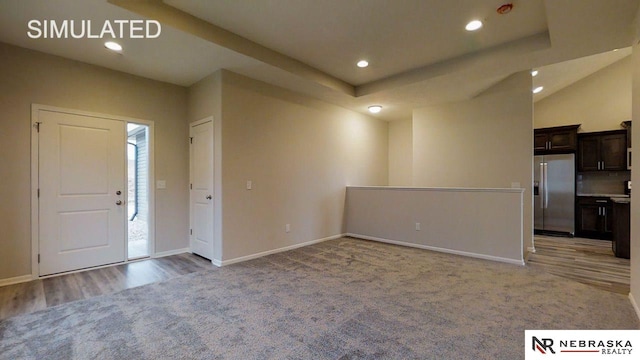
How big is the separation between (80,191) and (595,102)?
10.0m

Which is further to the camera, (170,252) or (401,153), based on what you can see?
(401,153)

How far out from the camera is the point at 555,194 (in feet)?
20.7

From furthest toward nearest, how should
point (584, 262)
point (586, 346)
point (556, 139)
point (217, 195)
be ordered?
point (556, 139)
point (584, 262)
point (217, 195)
point (586, 346)

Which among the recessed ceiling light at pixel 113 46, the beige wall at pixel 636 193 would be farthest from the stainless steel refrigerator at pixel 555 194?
the recessed ceiling light at pixel 113 46

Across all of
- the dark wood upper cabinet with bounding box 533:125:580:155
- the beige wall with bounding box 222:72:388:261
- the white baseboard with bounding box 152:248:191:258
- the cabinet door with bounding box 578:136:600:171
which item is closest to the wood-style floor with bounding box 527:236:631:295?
the cabinet door with bounding box 578:136:600:171

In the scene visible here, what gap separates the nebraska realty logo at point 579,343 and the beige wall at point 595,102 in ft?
20.4

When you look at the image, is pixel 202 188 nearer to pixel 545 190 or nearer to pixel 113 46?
pixel 113 46

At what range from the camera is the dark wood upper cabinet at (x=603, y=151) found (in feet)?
19.9

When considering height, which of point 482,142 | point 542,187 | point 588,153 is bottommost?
point 542,187

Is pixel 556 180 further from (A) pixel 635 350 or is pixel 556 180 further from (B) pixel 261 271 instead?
(B) pixel 261 271

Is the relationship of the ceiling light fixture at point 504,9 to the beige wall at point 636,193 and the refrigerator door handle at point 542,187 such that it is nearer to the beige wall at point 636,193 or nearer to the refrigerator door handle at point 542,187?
the beige wall at point 636,193

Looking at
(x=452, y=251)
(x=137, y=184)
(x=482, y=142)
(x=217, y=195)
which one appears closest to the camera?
(x=217, y=195)

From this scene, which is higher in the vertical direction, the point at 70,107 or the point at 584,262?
the point at 70,107

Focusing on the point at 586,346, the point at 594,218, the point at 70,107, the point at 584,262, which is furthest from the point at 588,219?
the point at 70,107
